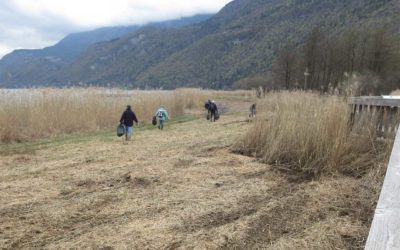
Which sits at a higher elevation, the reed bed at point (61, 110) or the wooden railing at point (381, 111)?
the wooden railing at point (381, 111)

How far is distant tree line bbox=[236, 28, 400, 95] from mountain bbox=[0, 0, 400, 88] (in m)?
19.9

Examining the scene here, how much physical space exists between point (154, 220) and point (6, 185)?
2891 millimetres

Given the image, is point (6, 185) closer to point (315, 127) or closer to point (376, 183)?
point (315, 127)

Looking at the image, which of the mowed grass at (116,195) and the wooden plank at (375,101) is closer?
→ the mowed grass at (116,195)

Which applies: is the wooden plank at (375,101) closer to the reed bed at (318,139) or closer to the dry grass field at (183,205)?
the reed bed at (318,139)

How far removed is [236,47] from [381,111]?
12669cm

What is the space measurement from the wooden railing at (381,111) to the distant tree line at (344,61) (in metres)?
29.3

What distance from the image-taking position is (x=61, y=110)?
573 inches

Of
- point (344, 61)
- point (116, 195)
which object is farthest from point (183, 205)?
point (344, 61)

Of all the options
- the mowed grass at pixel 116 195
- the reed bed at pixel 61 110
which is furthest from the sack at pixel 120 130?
the reed bed at pixel 61 110

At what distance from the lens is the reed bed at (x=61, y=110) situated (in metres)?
12.8

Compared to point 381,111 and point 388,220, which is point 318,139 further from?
point 388,220

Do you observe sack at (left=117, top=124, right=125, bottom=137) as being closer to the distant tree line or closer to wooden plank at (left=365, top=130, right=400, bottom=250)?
wooden plank at (left=365, top=130, right=400, bottom=250)

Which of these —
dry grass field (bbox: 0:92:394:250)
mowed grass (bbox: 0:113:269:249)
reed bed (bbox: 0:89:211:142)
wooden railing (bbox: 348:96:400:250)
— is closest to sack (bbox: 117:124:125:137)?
mowed grass (bbox: 0:113:269:249)
